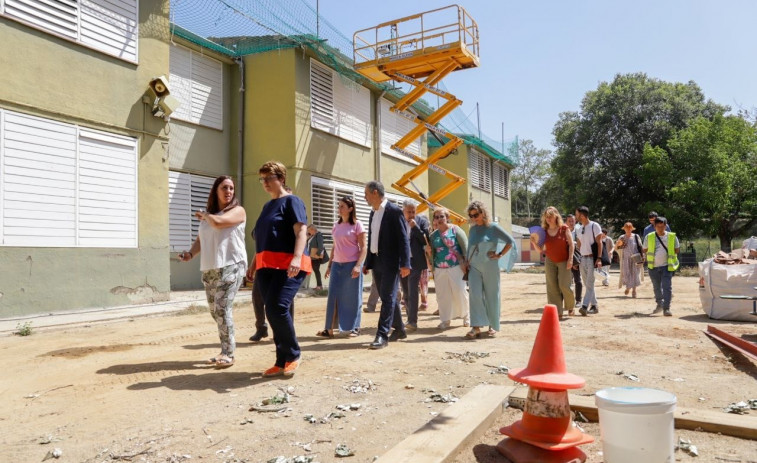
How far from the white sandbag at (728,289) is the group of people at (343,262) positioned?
387 centimetres

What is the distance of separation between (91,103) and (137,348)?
5.58 meters

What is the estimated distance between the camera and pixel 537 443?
3012 millimetres

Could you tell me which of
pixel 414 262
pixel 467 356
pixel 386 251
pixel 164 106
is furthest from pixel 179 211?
pixel 467 356

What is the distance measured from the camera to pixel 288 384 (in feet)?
15.4

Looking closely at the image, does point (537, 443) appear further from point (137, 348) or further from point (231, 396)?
point (137, 348)

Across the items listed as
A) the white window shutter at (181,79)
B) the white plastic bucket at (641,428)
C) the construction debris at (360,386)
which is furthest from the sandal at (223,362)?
the white window shutter at (181,79)

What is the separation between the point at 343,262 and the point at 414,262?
147 cm

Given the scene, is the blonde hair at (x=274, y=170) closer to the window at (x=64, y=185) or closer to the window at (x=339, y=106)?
the window at (x=64, y=185)

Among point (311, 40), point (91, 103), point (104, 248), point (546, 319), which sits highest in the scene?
point (311, 40)

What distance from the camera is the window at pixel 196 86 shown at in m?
14.3

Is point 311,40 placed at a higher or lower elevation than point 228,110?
higher

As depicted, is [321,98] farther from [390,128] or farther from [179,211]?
[179,211]

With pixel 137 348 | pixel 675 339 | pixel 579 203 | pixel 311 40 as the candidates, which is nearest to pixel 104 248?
pixel 137 348

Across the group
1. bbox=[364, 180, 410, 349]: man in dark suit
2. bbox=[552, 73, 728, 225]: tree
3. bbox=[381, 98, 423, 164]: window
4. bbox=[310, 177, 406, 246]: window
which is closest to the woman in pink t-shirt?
bbox=[364, 180, 410, 349]: man in dark suit
